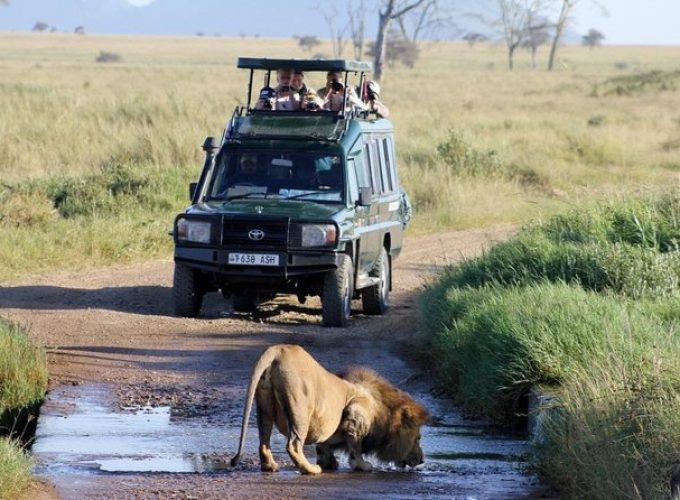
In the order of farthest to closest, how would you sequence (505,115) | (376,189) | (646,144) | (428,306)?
(505,115)
(646,144)
(376,189)
(428,306)

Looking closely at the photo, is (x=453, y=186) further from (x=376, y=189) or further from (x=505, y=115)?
(x=505, y=115)

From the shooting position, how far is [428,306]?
11.2m

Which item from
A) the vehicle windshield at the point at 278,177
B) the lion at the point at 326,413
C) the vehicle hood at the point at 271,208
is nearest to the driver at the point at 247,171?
the vehicle windshield at the point at 278,177

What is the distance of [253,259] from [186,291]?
30.1 inches

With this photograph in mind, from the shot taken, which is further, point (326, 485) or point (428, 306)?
point (428, 306)

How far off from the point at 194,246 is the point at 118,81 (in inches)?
1610

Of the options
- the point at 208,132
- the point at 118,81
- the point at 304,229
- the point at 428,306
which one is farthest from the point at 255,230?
the point at 118,81

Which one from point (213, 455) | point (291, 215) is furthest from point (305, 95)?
point (213, 455)

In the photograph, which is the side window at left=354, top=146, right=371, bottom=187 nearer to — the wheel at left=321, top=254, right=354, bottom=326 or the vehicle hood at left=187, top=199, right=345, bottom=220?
the vehicle hood at left=187, top=199, right=345, bottom=220

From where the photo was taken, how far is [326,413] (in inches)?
265

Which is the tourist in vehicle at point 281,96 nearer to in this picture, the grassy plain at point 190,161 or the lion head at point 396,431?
the grassy plain at point 190,161

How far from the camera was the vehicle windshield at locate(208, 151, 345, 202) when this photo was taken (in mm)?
12062

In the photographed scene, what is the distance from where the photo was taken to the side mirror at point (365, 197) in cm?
1193

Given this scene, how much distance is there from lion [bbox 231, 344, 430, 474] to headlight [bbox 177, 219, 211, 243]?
4391 mm
